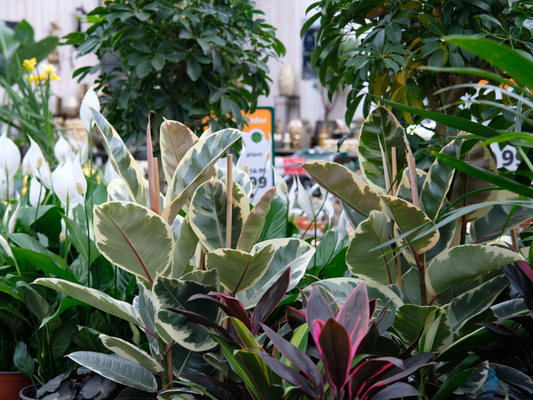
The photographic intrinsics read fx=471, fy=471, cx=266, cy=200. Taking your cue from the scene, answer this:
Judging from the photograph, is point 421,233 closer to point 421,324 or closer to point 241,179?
point 421,324

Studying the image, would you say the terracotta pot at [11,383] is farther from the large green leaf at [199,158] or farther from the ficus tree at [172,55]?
the ficus tree at [172,55]

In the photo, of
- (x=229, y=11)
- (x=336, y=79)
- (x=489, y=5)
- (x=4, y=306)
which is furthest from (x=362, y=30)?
(x=4, y=306)

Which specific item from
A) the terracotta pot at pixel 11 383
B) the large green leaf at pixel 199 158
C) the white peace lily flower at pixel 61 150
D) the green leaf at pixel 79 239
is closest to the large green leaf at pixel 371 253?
the large green leaf at pixel 199 158

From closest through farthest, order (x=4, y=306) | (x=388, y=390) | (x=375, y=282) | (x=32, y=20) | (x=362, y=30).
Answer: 1. (x=388, y=390)
2. (x=375, y=282)
3. (x=4, y=306)
4. (x=362, y=30)
5. (x=32, y=20)

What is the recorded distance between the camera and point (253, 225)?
0.60 metres

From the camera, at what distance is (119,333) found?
81 cm

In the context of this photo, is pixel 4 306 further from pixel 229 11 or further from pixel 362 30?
pixel 229 11

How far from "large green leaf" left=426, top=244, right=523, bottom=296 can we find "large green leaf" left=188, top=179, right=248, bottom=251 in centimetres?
27

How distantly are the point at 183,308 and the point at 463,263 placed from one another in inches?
13.7

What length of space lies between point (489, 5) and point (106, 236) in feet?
2.46

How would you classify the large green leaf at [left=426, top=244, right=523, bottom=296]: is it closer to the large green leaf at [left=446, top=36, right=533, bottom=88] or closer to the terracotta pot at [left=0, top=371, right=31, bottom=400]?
the large green leaf at [left=446, top=36, right=533, bottom=88]

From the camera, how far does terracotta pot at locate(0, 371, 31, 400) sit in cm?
81

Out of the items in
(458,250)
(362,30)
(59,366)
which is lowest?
(59,366)

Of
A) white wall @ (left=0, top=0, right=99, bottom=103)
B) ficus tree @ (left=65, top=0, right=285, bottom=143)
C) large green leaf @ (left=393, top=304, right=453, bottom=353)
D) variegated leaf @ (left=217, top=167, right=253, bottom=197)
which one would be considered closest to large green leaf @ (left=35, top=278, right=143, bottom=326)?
variegated leaf @ (left=217, top=167, right=253, bottom=197)
